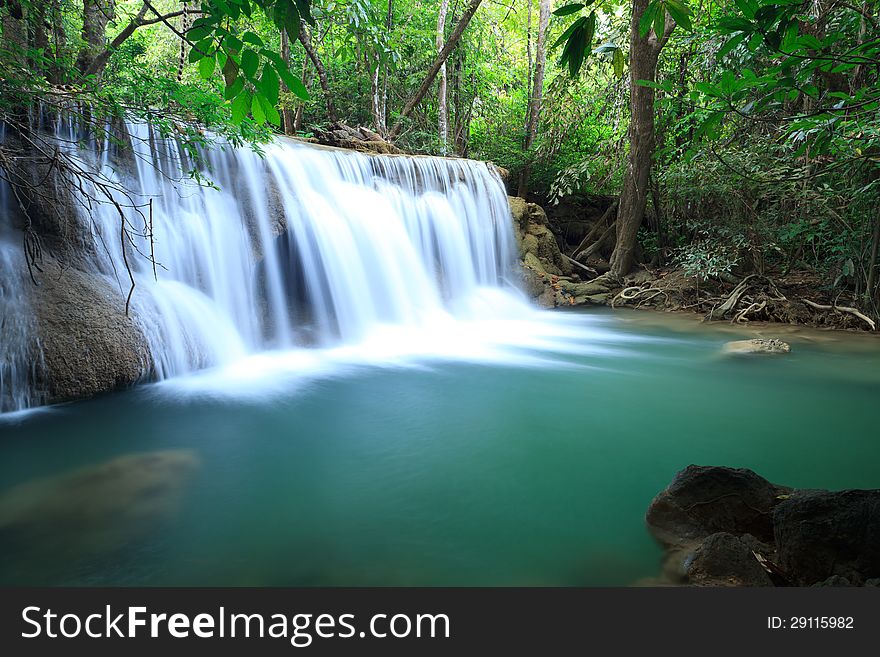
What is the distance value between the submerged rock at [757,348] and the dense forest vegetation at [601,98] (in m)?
2.25

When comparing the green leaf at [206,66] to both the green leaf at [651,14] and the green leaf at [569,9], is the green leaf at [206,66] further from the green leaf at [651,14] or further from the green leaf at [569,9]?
the green leaf at [651,14]

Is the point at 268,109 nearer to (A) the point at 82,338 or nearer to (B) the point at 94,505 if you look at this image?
(B) the point at 94,505

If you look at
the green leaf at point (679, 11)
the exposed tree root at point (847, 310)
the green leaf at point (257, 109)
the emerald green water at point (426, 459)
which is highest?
the green leaf at point (679, 11)

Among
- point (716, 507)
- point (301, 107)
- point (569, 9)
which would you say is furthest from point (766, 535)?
point (301, 107)

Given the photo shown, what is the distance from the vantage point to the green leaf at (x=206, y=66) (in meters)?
1.47

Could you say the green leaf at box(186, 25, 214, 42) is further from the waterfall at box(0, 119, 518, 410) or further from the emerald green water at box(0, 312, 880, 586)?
the waterfall at box(0, 119, 518, 410)

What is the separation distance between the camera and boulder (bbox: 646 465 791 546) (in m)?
2.50

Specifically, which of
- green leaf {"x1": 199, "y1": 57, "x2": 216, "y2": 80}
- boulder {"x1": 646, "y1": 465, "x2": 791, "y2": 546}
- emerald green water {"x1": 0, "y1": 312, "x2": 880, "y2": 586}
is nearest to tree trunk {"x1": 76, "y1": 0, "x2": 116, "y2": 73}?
emerald green water {"x1": 0, "y1": 312, "x2": 880, "y2": 586}

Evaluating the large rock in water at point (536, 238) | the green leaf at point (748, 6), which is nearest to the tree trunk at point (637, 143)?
the large rock in water at point (536, 238)

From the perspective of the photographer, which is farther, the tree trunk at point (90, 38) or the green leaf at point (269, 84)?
the tree trunk at point (90, 38)

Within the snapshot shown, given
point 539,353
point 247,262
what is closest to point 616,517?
point 539,353

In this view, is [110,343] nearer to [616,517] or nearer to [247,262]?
[247,262]

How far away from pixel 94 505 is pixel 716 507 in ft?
10.5

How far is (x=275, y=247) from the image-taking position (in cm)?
714
